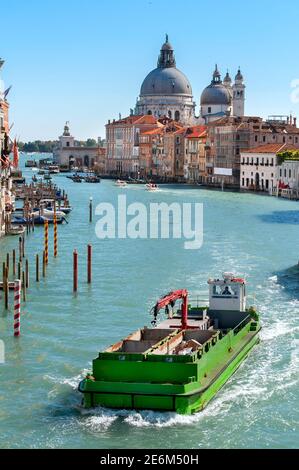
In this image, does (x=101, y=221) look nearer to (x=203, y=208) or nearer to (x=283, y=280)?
(x=203, y=208)

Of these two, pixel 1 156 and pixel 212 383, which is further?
pixel 1 156

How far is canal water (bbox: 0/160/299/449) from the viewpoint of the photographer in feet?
33.9

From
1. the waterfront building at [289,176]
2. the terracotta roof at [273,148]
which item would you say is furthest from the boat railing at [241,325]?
the terracotta roof at [273,148]

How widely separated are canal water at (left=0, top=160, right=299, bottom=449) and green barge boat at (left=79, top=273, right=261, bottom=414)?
0.14 metres

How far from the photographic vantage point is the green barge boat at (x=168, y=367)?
34.8 feet

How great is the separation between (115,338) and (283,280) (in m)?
6.80

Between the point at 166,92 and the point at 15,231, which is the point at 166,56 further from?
the point at 15,231

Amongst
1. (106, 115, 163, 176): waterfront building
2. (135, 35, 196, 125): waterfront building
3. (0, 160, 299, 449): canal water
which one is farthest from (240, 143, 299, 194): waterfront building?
(135, 35, 196, 125): waterfront building

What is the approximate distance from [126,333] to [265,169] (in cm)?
4480

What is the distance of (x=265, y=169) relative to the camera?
193ft

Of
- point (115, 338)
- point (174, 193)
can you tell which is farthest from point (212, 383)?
point (174, 193)

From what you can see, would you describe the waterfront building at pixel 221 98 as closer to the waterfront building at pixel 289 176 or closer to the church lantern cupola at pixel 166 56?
the church lantern cupola at pixel 166 56

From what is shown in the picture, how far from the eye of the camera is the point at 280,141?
64.5 meters

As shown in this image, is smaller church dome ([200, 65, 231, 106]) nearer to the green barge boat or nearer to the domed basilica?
the domed basilica
